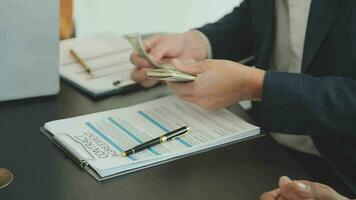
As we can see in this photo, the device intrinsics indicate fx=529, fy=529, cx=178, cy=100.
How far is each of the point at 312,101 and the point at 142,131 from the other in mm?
338

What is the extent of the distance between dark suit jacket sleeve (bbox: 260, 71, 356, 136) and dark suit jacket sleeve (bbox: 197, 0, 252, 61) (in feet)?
1.12

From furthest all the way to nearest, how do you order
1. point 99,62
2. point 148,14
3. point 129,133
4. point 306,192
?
point 148,14 → point 99,62 → point 129,133 → point 306,192

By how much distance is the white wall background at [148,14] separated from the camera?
247cm

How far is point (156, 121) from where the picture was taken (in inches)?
42.1

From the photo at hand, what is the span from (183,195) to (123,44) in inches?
27.0

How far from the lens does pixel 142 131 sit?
1020 mm

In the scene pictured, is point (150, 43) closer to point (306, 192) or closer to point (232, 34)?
point (232, 34)

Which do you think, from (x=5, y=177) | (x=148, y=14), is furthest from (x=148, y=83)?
(x=148, y=14)

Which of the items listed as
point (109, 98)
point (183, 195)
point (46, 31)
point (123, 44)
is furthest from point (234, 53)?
point (183, 195)

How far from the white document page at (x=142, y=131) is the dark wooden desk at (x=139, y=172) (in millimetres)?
20

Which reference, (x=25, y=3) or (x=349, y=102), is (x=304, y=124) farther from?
(x=25, y=3)

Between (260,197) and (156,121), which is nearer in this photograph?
(260,197)

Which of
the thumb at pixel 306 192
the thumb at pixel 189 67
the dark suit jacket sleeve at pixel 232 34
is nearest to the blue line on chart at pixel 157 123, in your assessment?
the thumb at pixel 189 67

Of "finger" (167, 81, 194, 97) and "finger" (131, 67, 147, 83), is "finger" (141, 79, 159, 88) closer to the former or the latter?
"finger" (131, 67, 147, 83)
